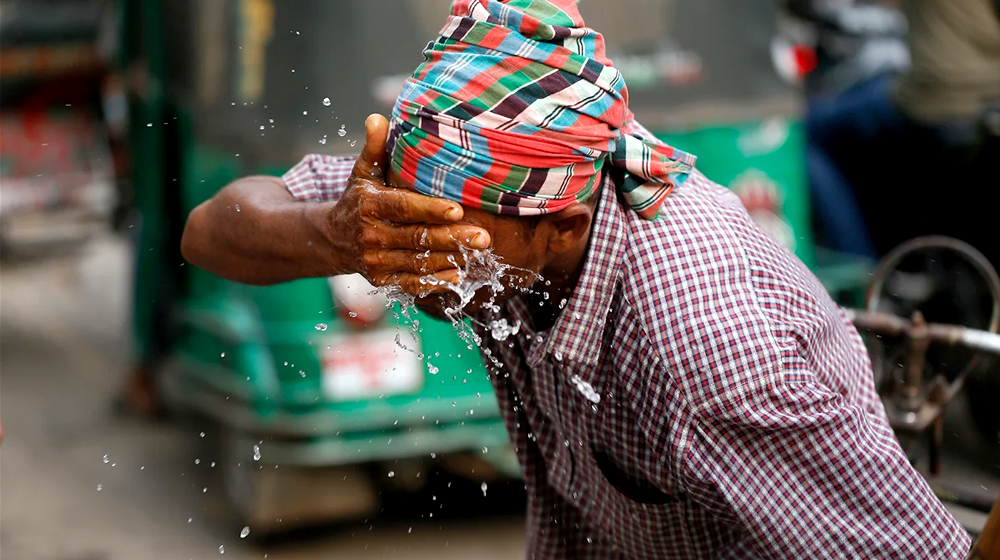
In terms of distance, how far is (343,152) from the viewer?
3.71 meters

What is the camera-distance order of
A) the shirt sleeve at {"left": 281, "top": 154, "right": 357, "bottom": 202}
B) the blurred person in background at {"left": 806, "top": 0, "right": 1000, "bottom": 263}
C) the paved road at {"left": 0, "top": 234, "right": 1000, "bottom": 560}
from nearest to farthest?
the shirt sleeve at {"left": 281, "top": 154, "right": 357, "bottom": 202} < the paved road at {"left": 0, "top": 234, "right": 1000, "bottom": 560} < the blurred person in background at {"left": 806, "top": 0, "right": 1000, "bottom": 263}

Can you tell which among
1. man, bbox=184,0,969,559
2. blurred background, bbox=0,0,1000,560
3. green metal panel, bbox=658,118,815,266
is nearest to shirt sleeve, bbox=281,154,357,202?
man, bbox=184,0,969,559

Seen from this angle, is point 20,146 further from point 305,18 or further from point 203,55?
point 305,18

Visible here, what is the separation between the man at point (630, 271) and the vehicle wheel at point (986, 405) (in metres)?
2.40

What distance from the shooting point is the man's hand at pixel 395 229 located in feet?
4.74

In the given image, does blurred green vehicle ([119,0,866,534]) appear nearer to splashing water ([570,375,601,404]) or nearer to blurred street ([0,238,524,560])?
blurred street ([0,238,524,560])

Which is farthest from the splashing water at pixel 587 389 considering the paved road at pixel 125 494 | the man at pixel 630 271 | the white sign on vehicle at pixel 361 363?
the white sign on vehicle at pixel 361 363

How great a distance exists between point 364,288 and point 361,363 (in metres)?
0.27

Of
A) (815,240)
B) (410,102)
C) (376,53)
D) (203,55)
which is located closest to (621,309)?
(410,102)

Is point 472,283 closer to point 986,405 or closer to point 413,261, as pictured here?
point 413,261

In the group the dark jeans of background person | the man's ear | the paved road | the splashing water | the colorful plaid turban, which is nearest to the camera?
the colorful plaid turban

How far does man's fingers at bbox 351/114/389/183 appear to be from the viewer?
1.51 metres

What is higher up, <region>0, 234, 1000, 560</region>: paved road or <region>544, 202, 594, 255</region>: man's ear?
<region>544, 202, 594, 255</region>: man's ear

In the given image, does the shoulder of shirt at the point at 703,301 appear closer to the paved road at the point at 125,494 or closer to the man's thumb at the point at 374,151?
the man's thumb at the point at 374,151
